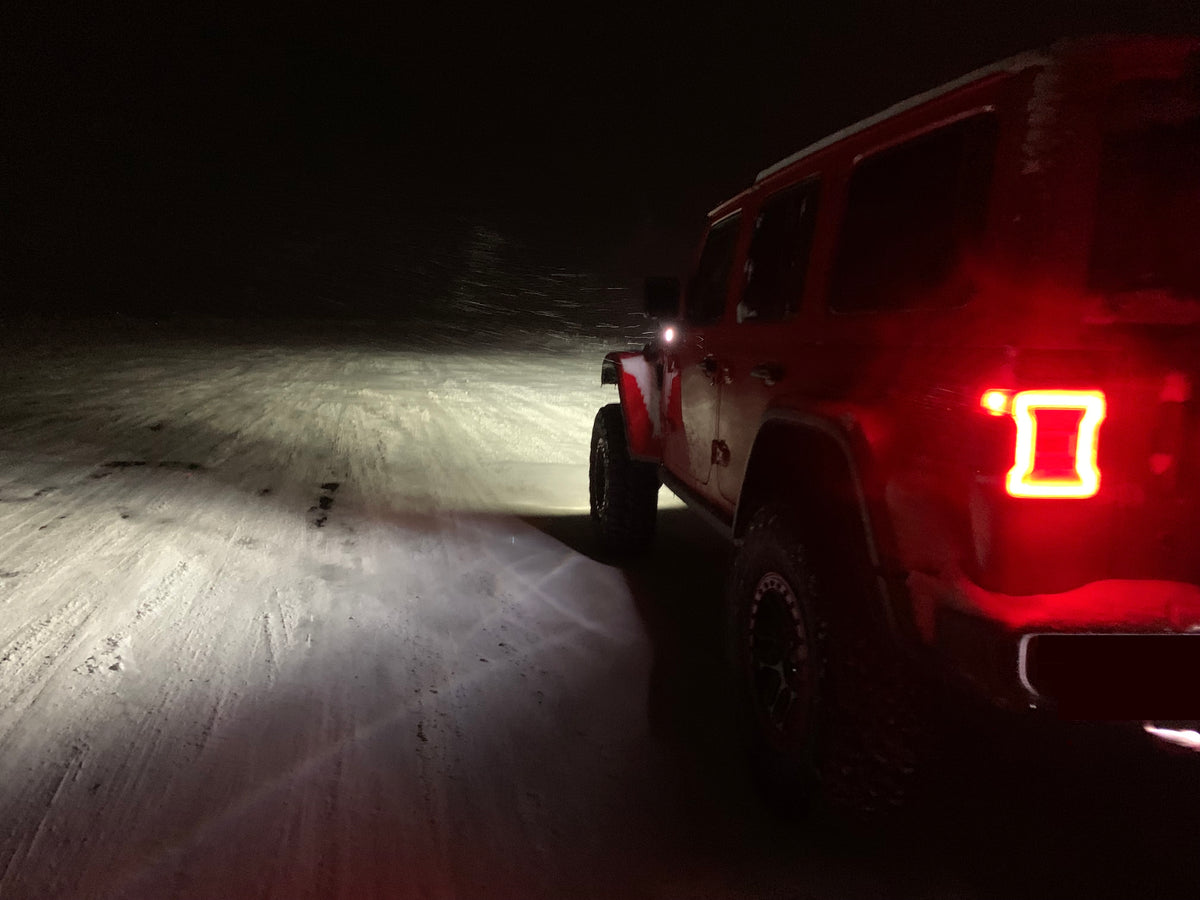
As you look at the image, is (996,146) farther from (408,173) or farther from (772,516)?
(408,173)

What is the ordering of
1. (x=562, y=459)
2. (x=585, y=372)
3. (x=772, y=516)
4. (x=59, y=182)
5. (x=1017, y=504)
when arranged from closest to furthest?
(x=1017, y=504) → (x=772, y=516) → (x=562, y=459) → (x=585, y=372) → (x=59, y=182)

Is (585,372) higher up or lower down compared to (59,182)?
lower down

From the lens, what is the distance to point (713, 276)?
14.8 feet

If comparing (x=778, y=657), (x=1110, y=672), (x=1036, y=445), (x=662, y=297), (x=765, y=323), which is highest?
(x=662, y=297)

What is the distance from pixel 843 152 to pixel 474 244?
27.6 meters

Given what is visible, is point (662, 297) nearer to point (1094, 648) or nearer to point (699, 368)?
point (699, 368)

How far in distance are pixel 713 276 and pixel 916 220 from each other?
6.40 ft

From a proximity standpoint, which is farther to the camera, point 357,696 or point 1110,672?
point 357,696

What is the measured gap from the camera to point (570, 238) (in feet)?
103

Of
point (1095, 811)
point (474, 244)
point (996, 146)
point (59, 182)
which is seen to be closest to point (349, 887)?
point (1095, 811)

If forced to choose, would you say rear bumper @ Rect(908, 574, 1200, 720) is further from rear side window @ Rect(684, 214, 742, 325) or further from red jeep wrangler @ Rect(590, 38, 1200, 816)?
rear side window @ Rect(684, 214, 742, 325)

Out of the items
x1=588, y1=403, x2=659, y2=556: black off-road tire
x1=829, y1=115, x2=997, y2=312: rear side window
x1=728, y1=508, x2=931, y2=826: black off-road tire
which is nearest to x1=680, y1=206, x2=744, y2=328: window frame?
x1=588, y1=403, x2=659, y2=556: black off-road tire

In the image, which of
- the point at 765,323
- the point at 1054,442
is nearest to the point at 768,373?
the point at 765,323

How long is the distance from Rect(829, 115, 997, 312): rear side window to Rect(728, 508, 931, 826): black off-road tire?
2.55 feet
